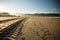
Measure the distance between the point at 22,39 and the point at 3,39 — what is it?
1.05 meters

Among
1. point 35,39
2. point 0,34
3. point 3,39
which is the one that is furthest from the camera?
point 35,39

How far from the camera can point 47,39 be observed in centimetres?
675

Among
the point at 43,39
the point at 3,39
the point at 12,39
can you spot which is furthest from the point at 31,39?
the point at 3,39

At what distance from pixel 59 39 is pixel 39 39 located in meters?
1.06

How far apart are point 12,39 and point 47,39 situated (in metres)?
1.81

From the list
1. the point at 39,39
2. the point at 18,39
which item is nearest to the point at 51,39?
the point at 39,39

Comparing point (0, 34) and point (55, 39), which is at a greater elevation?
point (0, 34)

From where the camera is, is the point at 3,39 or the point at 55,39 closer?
the point at 3,39

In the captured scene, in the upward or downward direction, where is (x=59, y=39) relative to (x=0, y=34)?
downward

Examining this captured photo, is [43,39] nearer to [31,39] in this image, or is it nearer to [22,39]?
[31,39]

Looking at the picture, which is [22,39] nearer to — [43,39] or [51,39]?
[43,39]

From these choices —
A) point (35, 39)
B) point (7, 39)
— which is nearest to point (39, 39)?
point (35, 39)

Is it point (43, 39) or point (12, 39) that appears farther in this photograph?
point (43, 39)

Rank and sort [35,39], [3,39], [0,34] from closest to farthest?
[3,39]
[0,34]
[35,39]
